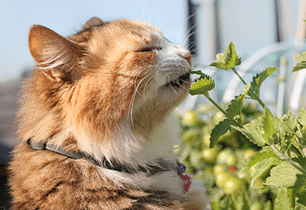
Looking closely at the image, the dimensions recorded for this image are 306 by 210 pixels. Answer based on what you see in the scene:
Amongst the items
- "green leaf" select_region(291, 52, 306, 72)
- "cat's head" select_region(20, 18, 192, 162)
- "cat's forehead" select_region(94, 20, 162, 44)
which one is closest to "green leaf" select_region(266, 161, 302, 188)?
"green leaf" select_region(291, 52, 306, 72)

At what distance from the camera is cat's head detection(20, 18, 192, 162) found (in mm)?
833

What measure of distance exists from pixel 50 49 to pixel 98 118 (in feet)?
0.95

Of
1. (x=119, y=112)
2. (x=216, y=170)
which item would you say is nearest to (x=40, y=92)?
(x=119, y=112)

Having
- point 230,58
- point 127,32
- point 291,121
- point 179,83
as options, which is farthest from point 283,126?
point 127,32

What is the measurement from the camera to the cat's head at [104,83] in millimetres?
833

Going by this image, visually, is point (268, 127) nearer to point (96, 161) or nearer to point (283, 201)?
point (283, 201)

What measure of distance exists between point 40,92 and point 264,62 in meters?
1.98

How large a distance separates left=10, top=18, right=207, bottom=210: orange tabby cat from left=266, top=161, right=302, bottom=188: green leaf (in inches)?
23.5

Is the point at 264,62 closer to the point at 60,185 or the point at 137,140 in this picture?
the point at 137,140

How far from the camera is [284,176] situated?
0.26 m

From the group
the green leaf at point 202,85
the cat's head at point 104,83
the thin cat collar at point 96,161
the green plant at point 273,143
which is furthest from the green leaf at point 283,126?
the thin cat collar at point 96,161

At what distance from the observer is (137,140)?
0.91 m

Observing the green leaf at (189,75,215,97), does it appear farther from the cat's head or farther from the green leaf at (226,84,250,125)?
the cat's head

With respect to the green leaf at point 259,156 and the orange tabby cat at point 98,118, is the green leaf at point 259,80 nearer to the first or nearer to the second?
the green leaf at point 259,156
